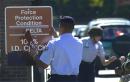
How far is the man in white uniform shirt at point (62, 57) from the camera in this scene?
25.3 feet

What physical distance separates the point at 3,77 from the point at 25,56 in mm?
3603

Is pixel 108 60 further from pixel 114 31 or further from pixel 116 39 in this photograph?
pixel 114 31

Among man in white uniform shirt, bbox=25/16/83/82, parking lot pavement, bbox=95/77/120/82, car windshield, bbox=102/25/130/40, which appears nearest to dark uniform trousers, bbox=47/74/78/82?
man in white uniform shirt, bbox=25/16/83/82

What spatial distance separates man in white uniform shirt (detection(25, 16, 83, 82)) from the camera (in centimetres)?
770

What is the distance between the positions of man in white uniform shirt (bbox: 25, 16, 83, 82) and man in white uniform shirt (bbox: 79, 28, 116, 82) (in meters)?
2.47

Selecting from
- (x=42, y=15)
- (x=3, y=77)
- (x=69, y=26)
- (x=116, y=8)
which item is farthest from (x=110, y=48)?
(x=116, y=8)

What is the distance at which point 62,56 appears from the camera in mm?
7723

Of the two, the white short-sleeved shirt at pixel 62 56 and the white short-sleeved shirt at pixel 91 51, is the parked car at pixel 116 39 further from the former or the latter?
the white short-sleeved shirt at pixel 62 56

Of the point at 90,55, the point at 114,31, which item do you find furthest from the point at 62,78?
the point at 114,31

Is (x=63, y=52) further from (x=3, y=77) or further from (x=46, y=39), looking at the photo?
(x=3, y=77)

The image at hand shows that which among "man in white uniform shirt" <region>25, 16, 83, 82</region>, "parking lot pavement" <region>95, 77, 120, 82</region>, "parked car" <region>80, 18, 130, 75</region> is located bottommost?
"parking lot pavement" <region>95, 77, 120, 82</region>

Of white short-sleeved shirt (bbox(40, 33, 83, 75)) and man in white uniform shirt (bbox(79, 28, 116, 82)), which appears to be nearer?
white short-sleeved shirt (bbox(40, 33, 83, 75))

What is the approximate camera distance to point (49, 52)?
769 centimetres

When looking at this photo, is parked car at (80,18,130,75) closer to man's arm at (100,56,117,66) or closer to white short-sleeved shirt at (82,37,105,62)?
white short-sleeved shirt at (82,37,105,62)
